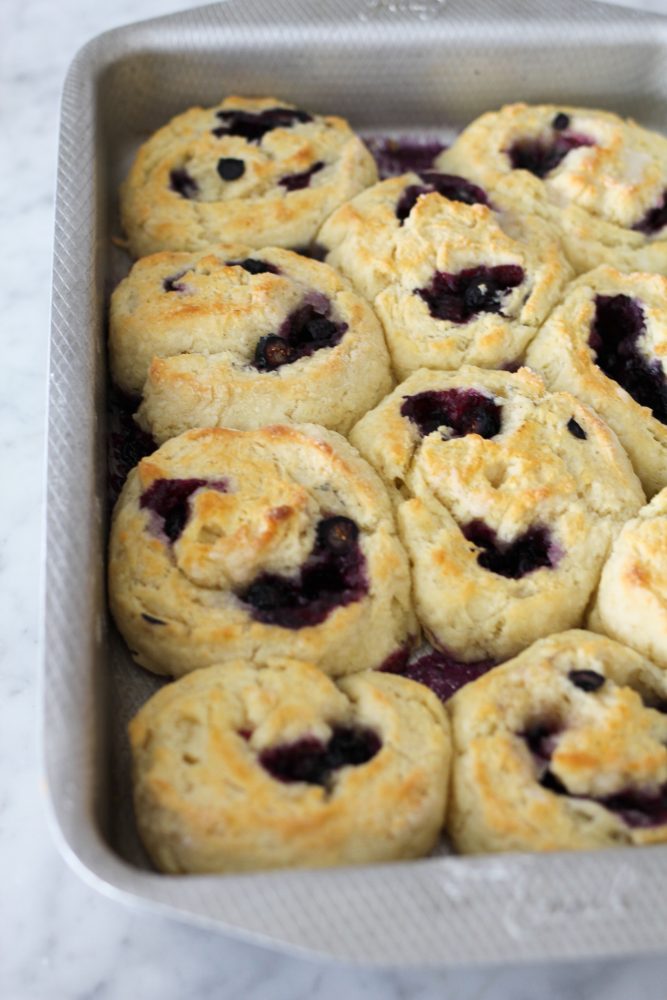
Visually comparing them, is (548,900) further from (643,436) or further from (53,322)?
(53,322)

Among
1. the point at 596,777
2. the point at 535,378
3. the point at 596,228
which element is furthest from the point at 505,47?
the point at 596,777

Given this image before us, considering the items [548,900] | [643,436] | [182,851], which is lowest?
[182,851]

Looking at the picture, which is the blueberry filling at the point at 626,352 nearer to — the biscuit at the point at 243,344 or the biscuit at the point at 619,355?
the biscuit at the point at 619,355

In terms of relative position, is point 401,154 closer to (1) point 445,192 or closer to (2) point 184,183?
(1) point 445,192

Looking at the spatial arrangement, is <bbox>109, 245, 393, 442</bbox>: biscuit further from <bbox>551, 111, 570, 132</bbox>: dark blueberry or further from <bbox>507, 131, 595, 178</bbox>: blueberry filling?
<bbox>551, 111, 570, 132</bbox>: dark blueberry

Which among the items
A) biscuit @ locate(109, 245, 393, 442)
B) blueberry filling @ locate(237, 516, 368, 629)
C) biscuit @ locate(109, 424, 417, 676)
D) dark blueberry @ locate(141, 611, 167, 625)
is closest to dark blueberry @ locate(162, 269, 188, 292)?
biscuit @ locate(109, 245, 393, 442)

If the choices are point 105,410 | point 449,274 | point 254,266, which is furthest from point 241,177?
point 105,410

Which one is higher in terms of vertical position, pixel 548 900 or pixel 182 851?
pixel 548 900
